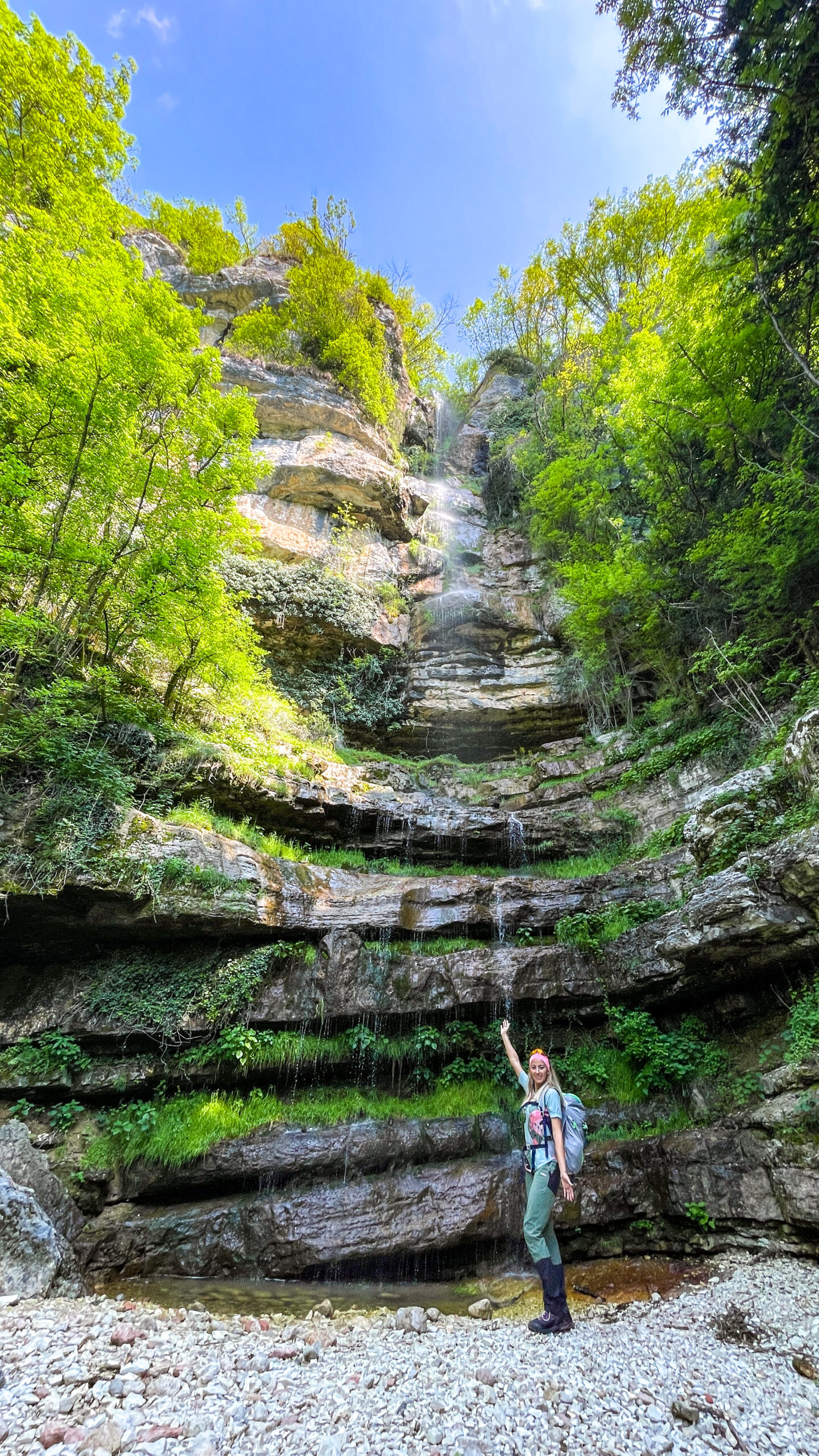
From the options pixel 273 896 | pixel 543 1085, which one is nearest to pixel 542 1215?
pixel 543 1085

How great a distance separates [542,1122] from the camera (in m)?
4.29

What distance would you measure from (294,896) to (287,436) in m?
16.0

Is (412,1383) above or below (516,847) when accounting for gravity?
below

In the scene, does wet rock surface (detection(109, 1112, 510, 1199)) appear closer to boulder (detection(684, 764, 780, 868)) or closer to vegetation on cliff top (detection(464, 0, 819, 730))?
boulder (detection(684, 764, 780, 868))

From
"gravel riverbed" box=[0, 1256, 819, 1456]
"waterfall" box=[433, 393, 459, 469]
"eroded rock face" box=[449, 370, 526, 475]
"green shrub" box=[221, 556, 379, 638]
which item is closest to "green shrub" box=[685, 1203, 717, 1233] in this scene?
"gravel riverbed" box=[0, 1256, 819, 1456]

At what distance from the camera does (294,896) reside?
27.6 ft

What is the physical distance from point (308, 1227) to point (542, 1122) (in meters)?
3.48

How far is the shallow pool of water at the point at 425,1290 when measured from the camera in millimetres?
4844

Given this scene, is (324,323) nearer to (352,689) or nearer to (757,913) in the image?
(352,689)

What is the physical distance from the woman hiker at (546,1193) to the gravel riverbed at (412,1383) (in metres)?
0.15

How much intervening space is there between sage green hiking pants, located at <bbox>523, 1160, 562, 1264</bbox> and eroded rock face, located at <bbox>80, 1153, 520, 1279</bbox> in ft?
6.76

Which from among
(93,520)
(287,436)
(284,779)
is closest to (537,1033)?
(284,779)

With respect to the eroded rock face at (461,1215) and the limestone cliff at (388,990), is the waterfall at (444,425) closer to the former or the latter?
the limestone cliff at (388,990)

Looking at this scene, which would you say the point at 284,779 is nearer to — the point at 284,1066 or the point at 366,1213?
the point at 284,1066
